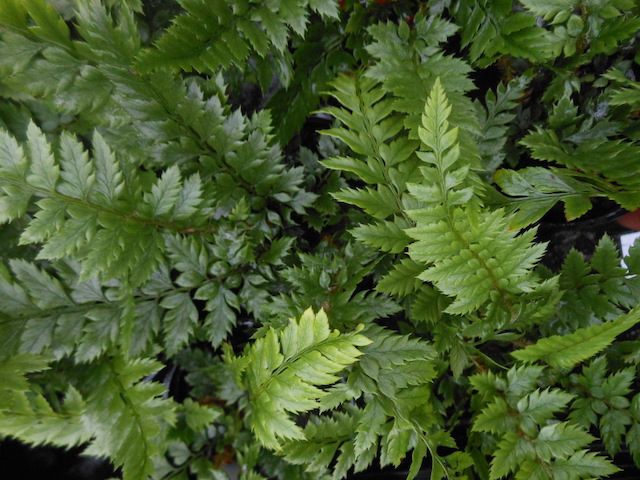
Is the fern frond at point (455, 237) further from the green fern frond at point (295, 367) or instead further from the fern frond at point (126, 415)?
the fern frond at point (126, 415)

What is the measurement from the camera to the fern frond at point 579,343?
28.6 inches

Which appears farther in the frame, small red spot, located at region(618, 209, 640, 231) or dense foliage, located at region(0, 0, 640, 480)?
small red spot, located at region(618, 209, 640, 231)

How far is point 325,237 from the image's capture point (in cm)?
128

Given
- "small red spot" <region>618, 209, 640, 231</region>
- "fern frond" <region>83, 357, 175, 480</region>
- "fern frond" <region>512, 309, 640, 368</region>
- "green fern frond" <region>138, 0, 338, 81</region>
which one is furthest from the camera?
"small red spot" <region>618, 209, 640, 231</region>

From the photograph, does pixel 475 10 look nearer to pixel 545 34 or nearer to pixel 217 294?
pixel 545 34

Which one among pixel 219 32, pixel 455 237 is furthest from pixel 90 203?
pixel 455 237

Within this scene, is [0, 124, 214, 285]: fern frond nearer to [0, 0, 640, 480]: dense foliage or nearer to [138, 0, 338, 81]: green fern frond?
[0, 0, 640, 480]: dense foliage

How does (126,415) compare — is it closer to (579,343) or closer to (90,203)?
(90,203)

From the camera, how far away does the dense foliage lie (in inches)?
33.5

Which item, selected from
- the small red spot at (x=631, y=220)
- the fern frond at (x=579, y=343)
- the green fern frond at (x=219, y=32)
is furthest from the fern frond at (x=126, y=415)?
the small red spot at (x=631, y=220)

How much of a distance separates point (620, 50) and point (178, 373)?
1594mm

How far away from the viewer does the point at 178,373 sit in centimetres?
137

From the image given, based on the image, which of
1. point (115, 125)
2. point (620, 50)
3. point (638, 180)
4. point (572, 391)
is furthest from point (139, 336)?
point (620, 50)

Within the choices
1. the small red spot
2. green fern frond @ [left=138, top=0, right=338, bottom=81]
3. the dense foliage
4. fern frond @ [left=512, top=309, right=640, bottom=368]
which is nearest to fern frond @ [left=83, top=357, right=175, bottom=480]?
the dense foliage
